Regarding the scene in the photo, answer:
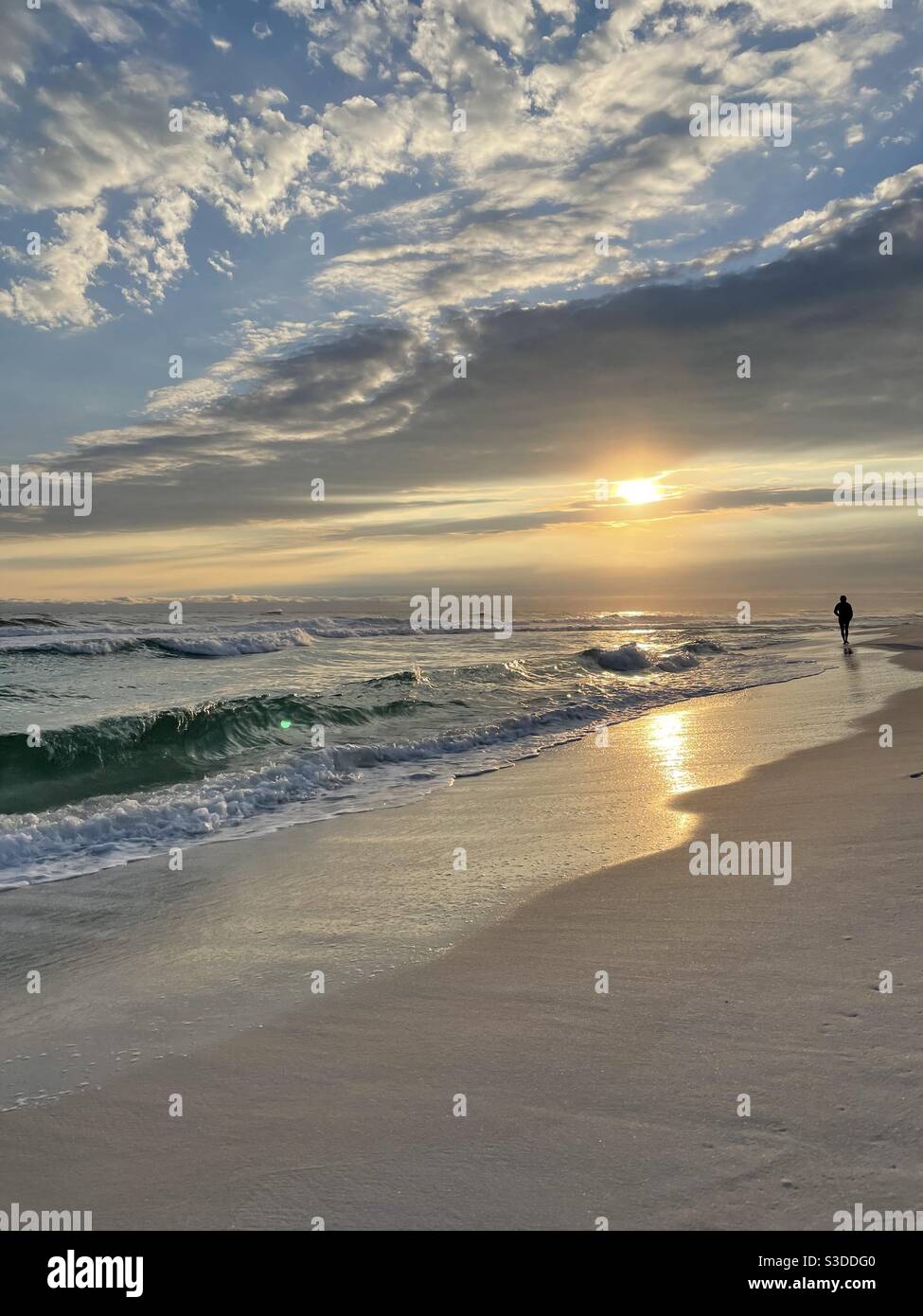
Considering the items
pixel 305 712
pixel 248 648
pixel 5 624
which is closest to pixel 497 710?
pixel 305 712

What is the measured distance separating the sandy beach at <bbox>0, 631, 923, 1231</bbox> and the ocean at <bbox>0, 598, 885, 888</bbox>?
93.1 inches

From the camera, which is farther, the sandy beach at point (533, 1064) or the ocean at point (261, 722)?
the ocean at point (261, 722)

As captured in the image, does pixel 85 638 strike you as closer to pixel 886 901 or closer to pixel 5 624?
pixel 5 624

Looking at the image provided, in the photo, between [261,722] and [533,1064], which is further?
[261,722]

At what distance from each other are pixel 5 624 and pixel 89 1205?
47075 mm

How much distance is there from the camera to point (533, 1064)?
11.1ft

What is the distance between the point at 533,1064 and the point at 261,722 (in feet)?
39.2

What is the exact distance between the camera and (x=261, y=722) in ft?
48.2

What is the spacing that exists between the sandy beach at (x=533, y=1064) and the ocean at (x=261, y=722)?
236 centimetres

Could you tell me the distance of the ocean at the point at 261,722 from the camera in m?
9.09

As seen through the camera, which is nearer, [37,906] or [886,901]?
[886,901]

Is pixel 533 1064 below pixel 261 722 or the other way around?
below

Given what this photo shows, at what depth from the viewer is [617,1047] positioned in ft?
11.4

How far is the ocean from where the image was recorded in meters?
9.09
